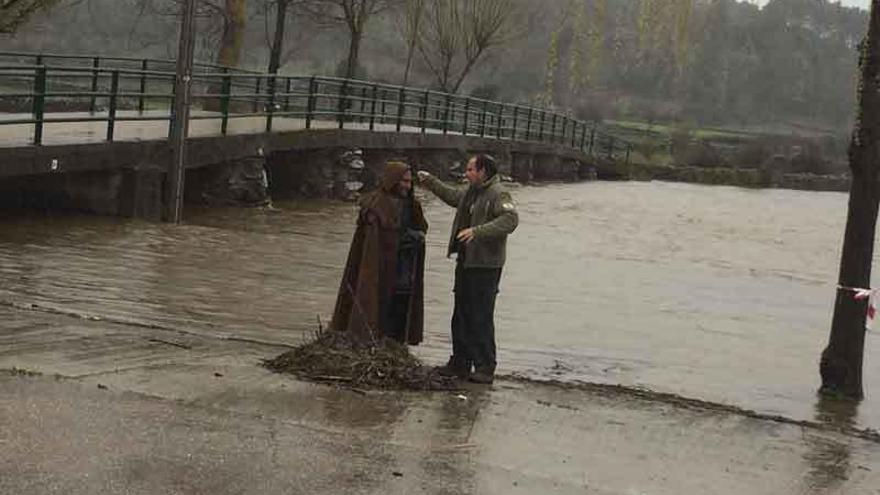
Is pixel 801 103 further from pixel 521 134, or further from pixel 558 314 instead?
pixel 558 314

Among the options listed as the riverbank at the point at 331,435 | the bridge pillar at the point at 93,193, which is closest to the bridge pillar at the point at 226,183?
the bridge pillar at the point at 93,193

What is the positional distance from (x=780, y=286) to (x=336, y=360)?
12083 mm

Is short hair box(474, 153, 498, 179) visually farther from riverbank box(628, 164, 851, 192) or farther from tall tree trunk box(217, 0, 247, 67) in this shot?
riverbank box(628, 164, 851, 192)

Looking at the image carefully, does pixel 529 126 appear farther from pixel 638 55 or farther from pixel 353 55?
pixel 638 55

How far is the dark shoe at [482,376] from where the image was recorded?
29.6ft

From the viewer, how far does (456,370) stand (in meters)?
9.05

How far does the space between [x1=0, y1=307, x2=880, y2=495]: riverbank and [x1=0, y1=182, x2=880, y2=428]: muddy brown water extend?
1219mm

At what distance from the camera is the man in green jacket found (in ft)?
29.2

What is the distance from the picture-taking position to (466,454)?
6.95 metres

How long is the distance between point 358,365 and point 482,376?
3.41 feet

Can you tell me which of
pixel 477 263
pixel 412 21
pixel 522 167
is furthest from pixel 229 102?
pixel 412 21

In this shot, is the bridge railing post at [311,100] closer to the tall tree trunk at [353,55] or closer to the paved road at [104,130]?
the paved road at [104,130]

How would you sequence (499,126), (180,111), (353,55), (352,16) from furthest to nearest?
1. (352,16)
2. (353,55)
3. (499,126)
4. (180,111)

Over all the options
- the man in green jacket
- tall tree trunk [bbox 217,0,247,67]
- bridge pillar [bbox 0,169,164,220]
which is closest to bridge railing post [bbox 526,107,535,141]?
tall tree trunk [bbox 217,0,247,67]
